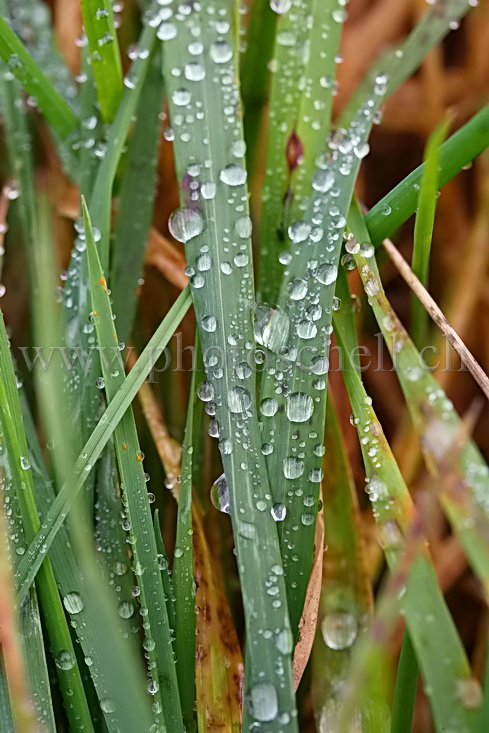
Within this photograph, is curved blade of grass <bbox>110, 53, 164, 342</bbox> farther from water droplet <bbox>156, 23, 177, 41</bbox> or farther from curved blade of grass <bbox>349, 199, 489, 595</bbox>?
curved blade of grass <bbox>349, 199, 489, 595</bbox>

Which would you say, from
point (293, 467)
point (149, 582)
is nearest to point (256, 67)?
point (293, 467)

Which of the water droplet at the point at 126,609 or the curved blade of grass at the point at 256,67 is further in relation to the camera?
the curved blade of grass at the point at 256,67

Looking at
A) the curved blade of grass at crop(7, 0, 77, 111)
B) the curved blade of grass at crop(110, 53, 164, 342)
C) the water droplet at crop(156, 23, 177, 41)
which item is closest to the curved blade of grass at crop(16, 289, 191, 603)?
the curved blade of grass at crop(110, 53, 164, 342)

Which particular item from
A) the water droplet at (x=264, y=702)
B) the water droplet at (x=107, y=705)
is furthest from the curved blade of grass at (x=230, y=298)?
the water droplet at (x=107, y=705)

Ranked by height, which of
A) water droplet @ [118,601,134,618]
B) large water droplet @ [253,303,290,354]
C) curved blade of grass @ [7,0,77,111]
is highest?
curved blade of grass @ [7,0,77,111]

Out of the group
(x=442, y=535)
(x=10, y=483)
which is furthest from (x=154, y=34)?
(x=442, y=535)

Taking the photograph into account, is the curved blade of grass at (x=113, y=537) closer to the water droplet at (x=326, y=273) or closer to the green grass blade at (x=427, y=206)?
the water droplet at (x=326, y=273)

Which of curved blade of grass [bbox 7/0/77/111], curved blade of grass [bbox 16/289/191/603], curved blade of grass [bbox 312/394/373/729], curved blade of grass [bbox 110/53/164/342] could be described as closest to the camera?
curved blade of grass [bbox 16/289/191/603]
